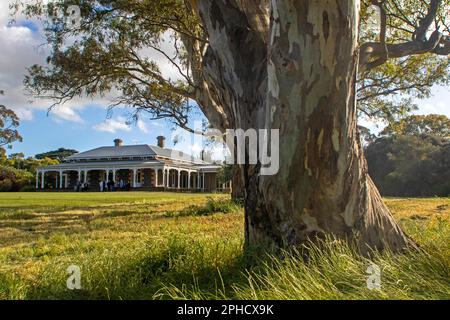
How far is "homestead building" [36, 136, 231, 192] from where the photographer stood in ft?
163

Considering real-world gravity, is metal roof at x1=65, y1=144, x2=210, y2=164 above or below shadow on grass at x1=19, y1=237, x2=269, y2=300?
above

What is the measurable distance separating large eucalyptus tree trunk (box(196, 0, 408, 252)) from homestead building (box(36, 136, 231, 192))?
43335 millimetres

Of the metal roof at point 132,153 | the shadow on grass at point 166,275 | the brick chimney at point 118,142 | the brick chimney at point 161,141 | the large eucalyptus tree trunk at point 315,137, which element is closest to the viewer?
the shadow on grass at point 166,275

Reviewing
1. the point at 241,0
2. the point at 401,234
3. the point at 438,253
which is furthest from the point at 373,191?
the point at 241,0

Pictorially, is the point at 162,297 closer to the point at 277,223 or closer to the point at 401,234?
the point at 277,223

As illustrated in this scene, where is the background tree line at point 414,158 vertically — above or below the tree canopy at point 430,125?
below

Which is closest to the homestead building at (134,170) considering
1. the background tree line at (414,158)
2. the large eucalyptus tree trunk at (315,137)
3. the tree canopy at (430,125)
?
the background tree line at (414,158)

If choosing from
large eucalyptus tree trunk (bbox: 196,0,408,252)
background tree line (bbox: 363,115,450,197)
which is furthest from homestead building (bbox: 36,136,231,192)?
large eucalyptus tree trunk (bbox: 196,0,408,252)

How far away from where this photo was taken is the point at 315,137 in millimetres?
3514

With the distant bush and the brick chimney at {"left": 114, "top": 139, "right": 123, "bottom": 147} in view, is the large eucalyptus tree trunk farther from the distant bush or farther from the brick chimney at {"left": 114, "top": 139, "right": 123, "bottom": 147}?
the brick chimney at {"left": 114, "top": 139, "right": 123, "bottom": 147}

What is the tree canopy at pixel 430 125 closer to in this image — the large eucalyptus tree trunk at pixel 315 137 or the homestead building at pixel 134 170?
the homestead building at pixel 134 170

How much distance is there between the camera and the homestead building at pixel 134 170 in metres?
49.7

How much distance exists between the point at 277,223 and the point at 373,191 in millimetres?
1129

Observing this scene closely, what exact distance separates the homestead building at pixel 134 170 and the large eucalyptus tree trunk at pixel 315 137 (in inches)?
1706
